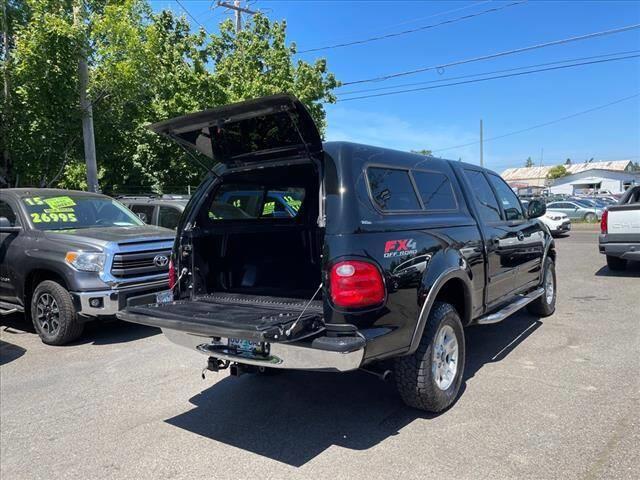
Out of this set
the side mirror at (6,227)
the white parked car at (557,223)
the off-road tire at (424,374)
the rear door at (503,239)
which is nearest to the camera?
the off-road tire at (424,374)

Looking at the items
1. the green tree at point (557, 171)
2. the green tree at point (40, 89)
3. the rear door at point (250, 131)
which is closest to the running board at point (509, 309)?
the rear door at point (250, 131)

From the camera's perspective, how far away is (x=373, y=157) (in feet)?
12.5

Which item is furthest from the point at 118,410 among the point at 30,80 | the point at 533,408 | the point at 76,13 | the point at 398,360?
the point at 76,13

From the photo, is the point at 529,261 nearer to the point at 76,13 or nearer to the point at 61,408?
the point at 61,408

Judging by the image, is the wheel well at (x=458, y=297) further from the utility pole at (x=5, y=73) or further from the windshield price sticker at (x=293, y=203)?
the utility pole at (x=5, y=73)

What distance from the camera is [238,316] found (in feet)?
11.9

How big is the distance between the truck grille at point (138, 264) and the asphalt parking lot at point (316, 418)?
0.89 metres

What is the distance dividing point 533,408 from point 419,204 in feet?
5.91

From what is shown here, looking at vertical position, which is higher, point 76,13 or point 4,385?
point 76,13

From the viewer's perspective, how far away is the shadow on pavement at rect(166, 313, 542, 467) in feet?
11.8

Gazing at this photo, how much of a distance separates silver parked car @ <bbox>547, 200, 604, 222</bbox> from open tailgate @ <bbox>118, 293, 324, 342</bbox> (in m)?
27.1

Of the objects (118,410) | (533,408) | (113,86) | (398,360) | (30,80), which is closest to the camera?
(398,360)

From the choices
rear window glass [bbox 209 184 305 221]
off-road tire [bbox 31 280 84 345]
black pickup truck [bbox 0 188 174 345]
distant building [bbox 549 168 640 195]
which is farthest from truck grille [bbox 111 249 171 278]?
distant building [bbox 549 168 640 195]

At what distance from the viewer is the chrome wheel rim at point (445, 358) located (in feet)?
12.8
